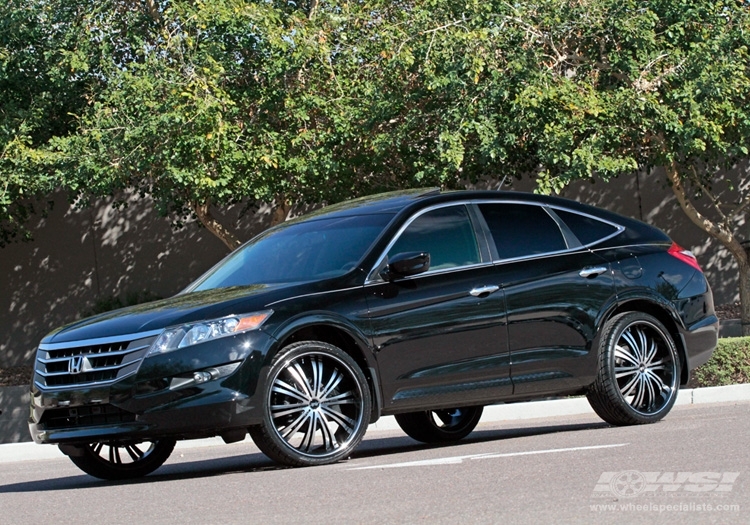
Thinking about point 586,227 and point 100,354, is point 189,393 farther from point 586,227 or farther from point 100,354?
point 586,227

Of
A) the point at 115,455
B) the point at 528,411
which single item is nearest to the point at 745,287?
the point at 528,411

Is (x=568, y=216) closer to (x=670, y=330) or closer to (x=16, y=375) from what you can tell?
(x=670, y=330)

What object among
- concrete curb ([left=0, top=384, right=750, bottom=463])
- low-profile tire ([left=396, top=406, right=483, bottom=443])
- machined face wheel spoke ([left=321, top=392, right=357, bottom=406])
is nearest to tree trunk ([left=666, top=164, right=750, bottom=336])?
concrete curb ([left=0, top=384, right=750, bottom=463])

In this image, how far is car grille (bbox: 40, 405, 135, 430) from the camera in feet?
25.0

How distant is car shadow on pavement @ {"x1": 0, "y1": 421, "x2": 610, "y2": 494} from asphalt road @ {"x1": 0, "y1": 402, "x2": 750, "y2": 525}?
0.10ft

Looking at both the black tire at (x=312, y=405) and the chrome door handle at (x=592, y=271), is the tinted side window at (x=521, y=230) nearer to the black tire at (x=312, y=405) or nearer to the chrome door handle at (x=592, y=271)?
the chrome door handle at (x=592, y=271)

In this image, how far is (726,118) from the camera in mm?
16625

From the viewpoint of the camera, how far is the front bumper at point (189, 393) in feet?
24.6

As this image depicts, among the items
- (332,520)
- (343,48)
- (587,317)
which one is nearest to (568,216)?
(587,317)

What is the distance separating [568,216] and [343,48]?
9840 mm

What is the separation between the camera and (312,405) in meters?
7.87

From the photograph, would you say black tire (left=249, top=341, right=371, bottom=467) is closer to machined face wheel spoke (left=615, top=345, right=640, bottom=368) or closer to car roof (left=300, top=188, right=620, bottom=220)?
car roof (left=300, top=188, right=620, bottom=220)

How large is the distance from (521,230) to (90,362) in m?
3.27

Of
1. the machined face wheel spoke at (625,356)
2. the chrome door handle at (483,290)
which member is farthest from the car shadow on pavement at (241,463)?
the chrome door handle at (483,290)
